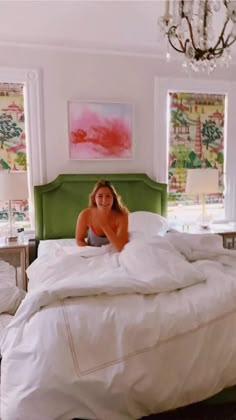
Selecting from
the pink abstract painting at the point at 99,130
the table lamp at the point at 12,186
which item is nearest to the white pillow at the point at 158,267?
the table lamp at the point at 12,186

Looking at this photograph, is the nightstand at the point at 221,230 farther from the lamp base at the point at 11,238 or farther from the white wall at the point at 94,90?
the lamp base at the point at 11,238

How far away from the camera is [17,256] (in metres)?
3.48

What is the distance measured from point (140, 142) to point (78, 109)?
764mm

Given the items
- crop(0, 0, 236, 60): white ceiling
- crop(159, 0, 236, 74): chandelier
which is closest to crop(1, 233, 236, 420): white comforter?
crop(159, 0, 236, 74): chandelier

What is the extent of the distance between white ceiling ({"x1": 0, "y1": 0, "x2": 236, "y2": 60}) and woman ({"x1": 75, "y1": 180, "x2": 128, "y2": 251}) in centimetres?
167

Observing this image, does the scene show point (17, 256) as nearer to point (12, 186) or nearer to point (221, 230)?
point (12, 186)

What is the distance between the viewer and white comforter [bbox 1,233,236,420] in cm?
138

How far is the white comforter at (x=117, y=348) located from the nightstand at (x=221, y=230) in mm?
1948

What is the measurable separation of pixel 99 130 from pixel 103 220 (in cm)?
131

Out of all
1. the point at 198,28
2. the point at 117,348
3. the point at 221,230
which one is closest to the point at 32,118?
the point at 198,28

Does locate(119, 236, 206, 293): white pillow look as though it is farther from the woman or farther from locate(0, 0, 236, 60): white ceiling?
locate(0, 0, 236, 60): white ceiling

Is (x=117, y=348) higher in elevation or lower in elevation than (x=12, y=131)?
lower

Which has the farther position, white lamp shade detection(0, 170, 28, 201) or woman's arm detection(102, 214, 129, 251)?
white lamp shade detection(0, 170, 28, 201)

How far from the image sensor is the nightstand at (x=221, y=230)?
367 cm
